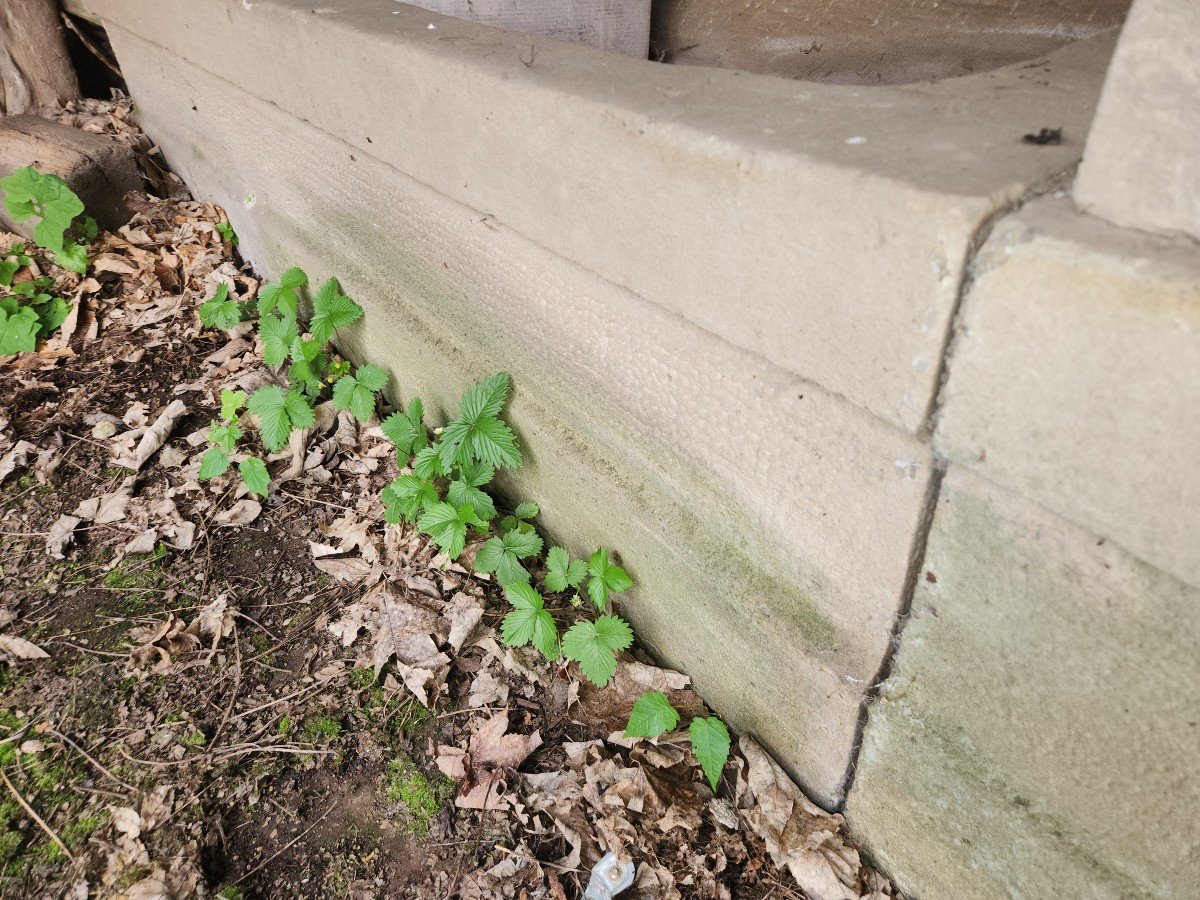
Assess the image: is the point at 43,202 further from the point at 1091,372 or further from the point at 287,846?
the point at 1091,372

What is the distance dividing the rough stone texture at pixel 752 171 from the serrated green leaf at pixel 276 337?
140 cm

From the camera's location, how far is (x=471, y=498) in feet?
9.31

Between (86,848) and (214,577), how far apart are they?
1045 mm

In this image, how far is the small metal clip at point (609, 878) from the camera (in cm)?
208

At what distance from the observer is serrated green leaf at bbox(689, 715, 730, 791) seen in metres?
2.15

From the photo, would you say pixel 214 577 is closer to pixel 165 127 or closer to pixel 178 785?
pixel 178 785

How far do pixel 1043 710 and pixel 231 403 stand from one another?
339cm

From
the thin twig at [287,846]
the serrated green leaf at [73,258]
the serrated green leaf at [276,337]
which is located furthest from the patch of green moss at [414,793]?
the serrated green leaf at [73,258]

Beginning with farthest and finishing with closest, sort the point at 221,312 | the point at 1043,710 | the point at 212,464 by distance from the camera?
the point at 221,312
the point at 212,464
the point at 1043,710

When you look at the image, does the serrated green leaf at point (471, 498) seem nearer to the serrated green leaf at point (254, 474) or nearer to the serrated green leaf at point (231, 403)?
the serrated green leaf at point (254, 474)

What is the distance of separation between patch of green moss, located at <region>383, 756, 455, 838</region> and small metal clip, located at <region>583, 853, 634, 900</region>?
1.68 ft

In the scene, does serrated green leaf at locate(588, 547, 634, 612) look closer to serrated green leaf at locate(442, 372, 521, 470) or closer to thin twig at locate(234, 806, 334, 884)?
serrated green leaf at locate(442, 372, 521, 470)

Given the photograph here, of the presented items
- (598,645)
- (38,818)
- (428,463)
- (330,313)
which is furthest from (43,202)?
(598,645)

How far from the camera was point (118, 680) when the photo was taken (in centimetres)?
263
